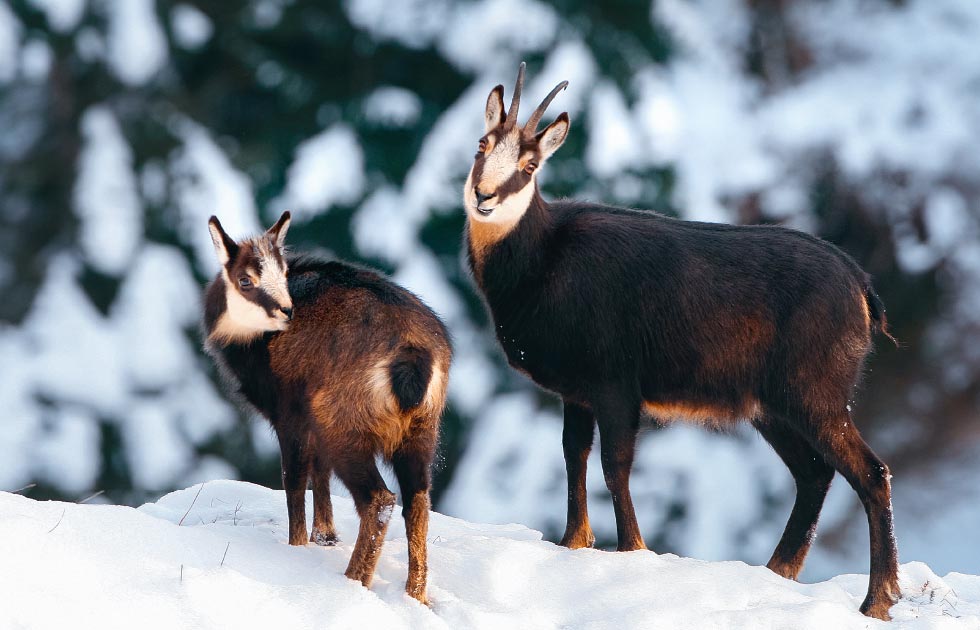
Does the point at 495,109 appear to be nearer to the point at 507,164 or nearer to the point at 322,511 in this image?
the point at 507,164

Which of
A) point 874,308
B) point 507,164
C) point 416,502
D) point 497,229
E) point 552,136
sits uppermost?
point 552,136

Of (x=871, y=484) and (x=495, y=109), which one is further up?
(x=495, y=109)

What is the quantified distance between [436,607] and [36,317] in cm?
573

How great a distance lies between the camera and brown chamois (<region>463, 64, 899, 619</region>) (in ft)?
21.3

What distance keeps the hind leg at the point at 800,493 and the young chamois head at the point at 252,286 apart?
268cm

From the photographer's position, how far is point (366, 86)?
37.2 ft

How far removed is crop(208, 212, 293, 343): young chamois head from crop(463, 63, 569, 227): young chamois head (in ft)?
3.33

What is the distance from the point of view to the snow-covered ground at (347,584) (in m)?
4.80

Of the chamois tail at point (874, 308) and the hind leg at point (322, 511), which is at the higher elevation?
the chamois tail at point (874, 308)

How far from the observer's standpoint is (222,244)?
20.7 ft

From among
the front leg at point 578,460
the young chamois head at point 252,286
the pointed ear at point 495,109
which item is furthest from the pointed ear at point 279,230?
the front leg at point 578,460

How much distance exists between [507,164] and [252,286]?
1475 millimetres

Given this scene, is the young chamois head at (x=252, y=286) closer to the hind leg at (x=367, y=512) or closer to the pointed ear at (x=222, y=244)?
the pointed ear at (x=222, y=244)

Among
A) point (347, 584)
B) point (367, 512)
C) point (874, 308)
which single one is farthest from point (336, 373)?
Result: point (874, 308)
